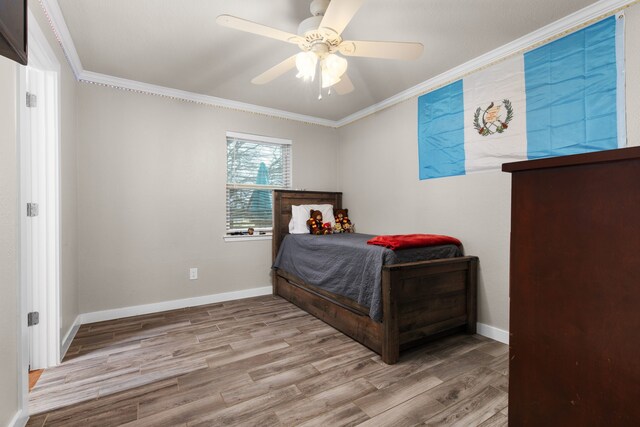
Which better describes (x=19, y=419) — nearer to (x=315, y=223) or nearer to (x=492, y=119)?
(x=315, y=223)

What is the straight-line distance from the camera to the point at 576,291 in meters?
0.64

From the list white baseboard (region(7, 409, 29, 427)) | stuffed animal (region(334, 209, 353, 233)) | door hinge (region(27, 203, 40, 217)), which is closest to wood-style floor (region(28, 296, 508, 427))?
white baseboard (region(7, 409, 29, 427))

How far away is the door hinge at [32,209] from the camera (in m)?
1.99

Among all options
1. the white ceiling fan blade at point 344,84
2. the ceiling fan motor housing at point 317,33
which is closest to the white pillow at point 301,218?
the white ceiling fan blade at point 344,84

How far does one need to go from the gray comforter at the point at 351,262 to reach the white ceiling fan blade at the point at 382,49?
131 centimetres

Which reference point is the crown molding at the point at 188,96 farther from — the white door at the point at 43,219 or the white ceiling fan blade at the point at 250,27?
the white ceiling fan blade at the point at 250,27

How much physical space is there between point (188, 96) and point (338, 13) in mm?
2403

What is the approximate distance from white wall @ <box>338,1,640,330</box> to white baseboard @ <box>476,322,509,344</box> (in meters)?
0.04

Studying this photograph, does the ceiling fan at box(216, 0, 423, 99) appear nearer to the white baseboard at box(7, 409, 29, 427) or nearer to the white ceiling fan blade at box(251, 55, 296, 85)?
the white ceiling fan blade at box(251, 55, 296, 85)

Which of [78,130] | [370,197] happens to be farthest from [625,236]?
[78,130]

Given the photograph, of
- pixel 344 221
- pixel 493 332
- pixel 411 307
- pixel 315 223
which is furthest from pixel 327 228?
pixel 493 332

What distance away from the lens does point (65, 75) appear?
7.89ft

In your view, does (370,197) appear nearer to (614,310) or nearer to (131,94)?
(131,94)

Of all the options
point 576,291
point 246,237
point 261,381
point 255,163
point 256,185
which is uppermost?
point 255,163
